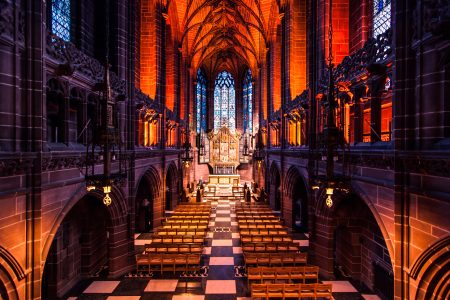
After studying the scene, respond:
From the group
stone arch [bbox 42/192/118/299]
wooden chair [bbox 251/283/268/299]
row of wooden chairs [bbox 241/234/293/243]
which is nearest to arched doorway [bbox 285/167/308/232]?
row of wooden chairs [bbox 241/234/293/243]

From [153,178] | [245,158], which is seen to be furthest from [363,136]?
[245,158]

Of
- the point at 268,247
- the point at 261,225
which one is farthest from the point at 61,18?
the point at 261,225

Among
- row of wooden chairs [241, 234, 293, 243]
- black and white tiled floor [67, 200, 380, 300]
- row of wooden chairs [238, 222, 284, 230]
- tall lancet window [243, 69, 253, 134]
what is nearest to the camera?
black and white tiled floor [67, 200, 380, 300]

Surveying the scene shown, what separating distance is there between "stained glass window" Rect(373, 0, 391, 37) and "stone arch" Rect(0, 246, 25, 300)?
42.1ft

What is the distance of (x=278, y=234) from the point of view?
597 inches

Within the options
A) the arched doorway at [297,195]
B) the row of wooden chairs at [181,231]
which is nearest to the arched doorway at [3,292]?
the row of wooden chairs at [181,231]

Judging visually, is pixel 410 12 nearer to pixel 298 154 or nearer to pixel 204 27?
pixel 298 154

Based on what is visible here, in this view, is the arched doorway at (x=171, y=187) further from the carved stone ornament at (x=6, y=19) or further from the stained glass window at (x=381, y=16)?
the carved stone ornament at (x=6, y=19)

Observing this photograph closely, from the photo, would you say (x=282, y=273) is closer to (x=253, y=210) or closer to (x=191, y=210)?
(x=253, y=210)

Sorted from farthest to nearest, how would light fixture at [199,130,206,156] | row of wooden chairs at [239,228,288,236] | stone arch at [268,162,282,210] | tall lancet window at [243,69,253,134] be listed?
1. tall lancet window at [243,69,253,134]
2. light fixture at [199,130,206,156]
3. stone arch at [268,162,282,210]
4. row of wooden chairs at [239,228,288,236]

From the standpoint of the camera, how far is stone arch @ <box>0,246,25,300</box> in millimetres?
6195

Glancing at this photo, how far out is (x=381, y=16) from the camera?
36.5ft

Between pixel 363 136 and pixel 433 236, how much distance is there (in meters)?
4.76

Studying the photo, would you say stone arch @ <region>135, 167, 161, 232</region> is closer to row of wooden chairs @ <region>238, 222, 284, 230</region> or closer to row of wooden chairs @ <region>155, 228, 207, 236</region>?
row of wooden chairs @ <region>155, 228, 207, 236</region>
